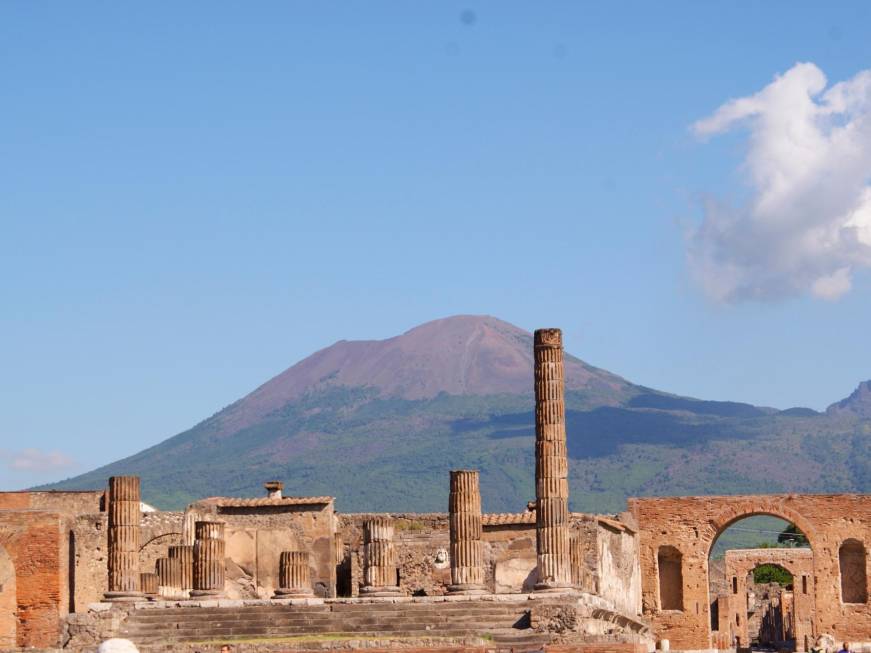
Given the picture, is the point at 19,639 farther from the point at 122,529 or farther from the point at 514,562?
the point at 514,562

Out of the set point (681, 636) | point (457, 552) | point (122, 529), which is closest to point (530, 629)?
point (457, 552)

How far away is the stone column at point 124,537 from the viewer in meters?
40.3

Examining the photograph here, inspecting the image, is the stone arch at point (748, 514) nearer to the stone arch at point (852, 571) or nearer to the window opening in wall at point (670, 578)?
the window opening in wall at point (670, 578)

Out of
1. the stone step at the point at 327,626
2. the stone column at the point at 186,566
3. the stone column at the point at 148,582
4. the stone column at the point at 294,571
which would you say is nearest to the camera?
the stone step at the point at 327,626

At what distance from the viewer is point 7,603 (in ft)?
145

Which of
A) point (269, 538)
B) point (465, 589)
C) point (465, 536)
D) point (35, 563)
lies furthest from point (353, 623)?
point (269, 538)

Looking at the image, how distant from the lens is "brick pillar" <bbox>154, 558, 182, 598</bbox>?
43.0 metres

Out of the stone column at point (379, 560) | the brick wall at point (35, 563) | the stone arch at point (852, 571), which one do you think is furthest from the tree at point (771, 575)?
the stone column at point (379, 560)

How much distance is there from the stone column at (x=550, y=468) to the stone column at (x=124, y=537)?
796 centimetres

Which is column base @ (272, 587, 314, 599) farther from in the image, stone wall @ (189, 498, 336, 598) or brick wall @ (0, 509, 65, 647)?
stone wall @ (189, 498, 336, 598)

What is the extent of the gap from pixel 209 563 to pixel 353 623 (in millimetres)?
4787

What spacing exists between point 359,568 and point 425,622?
1187cm

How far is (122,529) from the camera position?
41.2 m

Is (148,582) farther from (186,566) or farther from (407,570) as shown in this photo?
(407,570)
